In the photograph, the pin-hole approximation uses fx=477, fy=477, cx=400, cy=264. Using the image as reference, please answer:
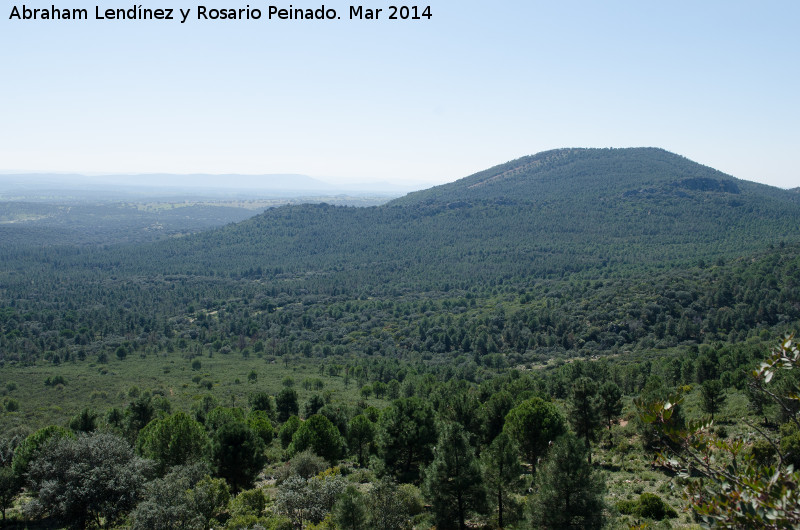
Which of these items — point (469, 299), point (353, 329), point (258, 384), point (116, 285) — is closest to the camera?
point (258, 384)

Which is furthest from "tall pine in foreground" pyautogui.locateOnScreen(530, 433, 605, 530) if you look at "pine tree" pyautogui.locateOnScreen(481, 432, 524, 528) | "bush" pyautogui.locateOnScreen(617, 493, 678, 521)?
"bush" pyautogui.locateOnScreen(617, 493, 678, 521)

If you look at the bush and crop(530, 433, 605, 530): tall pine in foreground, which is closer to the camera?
crop(530, 433, 605, 530): tall pine in foreground

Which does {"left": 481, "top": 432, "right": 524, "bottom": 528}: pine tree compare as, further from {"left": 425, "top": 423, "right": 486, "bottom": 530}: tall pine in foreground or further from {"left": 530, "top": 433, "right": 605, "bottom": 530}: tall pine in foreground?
{"left": 530, "top": 433, "right": 605, "bottom": 530}: tall pine in foreground

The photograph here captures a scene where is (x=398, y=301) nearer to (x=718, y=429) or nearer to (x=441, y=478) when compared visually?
(x=718, y=429)

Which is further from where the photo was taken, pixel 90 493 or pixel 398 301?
pixel 398 301

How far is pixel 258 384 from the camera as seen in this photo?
7856 cm

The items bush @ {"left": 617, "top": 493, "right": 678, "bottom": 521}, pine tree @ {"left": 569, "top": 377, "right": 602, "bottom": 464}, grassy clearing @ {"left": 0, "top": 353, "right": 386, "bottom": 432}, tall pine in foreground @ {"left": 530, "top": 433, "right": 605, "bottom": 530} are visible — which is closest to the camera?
tall pine in foreground @ {"left": 530, "top": 433, "right": 605, "bottom": 530}

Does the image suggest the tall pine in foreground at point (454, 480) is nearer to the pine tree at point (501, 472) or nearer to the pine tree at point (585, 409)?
the pine tree at point (501, 472)

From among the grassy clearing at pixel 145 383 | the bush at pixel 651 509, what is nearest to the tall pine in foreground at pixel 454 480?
the bush at pixel 651 509

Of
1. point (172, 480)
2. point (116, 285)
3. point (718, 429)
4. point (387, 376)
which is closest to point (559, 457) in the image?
point (172, 480)

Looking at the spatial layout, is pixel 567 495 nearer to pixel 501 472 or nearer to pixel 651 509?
pixel 501 472

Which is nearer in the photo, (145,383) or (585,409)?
(585,409)

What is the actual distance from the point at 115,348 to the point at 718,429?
113396 millimetres

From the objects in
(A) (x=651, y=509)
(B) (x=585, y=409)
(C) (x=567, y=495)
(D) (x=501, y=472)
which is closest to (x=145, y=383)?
(B) (x=585, y=409)
